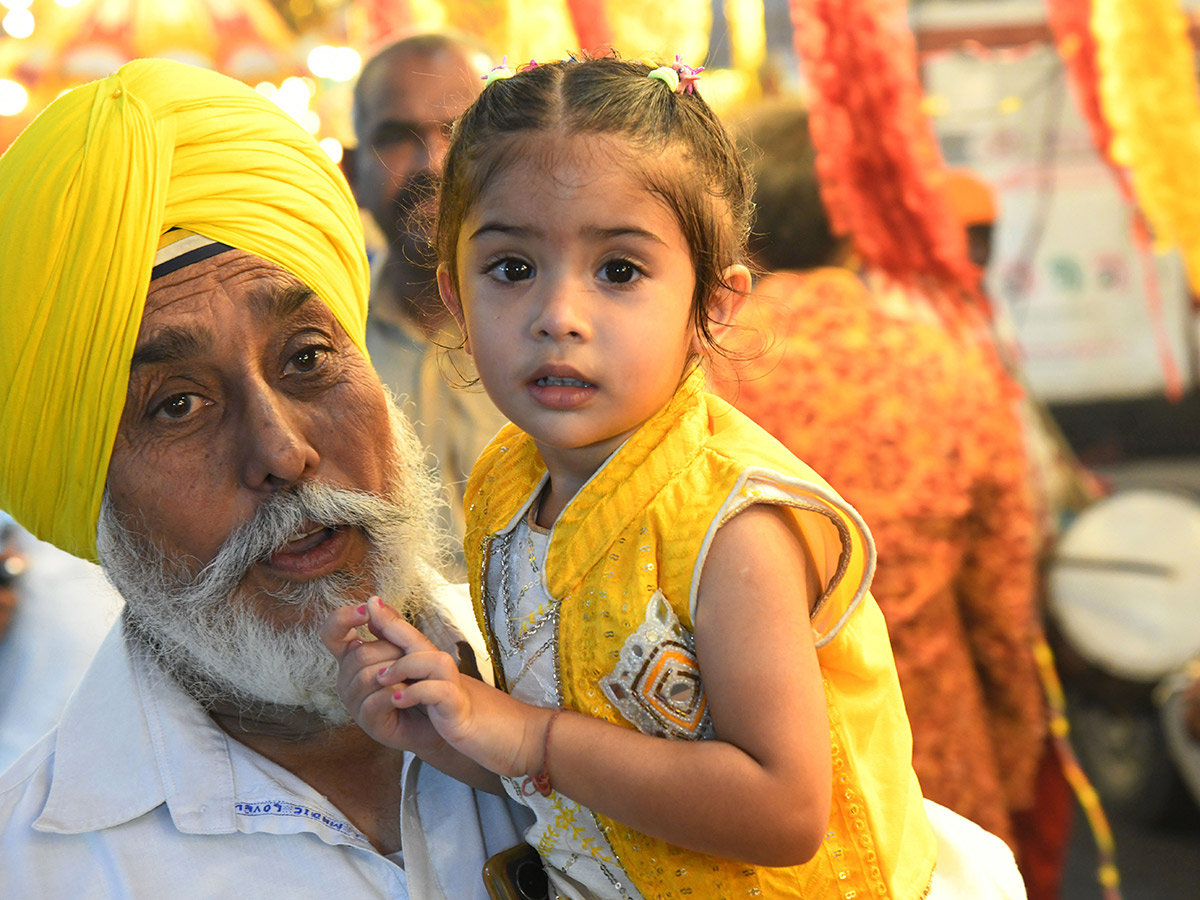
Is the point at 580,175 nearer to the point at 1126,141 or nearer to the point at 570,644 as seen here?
the point at 570,644

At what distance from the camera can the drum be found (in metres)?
3.36

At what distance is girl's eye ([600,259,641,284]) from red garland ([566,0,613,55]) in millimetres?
2437

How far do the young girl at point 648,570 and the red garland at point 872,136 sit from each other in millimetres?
2064

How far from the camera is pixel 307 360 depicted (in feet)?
4.98

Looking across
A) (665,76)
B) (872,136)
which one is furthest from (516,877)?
(872,136)

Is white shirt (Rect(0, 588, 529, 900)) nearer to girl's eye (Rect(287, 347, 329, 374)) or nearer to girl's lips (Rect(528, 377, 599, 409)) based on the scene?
girl's eye (Rect(287, 347, 329, 374))

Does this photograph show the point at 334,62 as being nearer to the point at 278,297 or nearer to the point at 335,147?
the point at 335,147

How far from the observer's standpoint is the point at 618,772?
1068 millimetres

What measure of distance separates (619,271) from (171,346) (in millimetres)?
652

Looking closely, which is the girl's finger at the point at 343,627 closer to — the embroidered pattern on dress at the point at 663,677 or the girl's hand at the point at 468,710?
the girl's hand at the point at 468,710

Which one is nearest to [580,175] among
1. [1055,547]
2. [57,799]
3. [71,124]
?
[71,124]

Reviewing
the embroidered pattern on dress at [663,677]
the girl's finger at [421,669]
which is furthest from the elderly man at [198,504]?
the embroidered pattern on dress at [663,677]

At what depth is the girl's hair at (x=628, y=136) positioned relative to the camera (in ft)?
3.63

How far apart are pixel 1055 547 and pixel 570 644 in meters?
2.60
